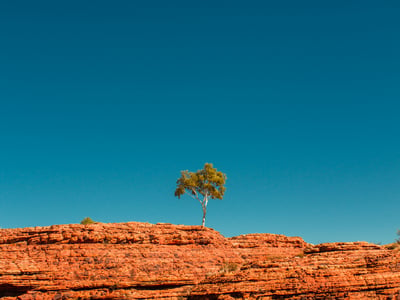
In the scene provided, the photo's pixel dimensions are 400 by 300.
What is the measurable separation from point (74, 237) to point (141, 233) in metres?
5.16

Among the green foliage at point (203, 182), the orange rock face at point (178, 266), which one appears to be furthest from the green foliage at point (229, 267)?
the green foliage at point (203, 182)

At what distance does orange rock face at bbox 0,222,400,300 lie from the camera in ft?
63.9

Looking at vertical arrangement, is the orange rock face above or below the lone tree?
below

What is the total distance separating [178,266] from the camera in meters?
24.8

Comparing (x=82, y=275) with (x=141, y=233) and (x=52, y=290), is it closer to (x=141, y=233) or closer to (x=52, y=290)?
(x=52, y=290)

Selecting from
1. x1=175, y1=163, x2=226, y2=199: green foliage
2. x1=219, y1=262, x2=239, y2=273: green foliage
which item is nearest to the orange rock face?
x1=219, y1=262, x2=239, y2=273: green foliage

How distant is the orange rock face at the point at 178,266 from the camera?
1948 cm

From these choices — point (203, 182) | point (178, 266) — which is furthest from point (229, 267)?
point (203, 182)

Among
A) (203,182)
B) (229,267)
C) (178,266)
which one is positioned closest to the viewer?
(178,266)

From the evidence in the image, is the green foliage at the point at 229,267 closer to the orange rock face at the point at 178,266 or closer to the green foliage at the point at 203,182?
the orange rock face at the point at 178,266

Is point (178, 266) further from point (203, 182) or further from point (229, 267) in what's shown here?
point (203, 182)

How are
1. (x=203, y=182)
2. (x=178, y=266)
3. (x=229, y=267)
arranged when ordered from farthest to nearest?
(x=203, y=182), (x=229, y=267), (x=178, y=266)

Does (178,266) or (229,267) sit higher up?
(178,266)

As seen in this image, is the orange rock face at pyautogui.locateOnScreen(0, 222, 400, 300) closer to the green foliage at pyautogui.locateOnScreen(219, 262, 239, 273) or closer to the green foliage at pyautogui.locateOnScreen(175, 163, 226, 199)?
the green foliage at pyautogui.locateOnScreen(219, 262, 239, 273)
